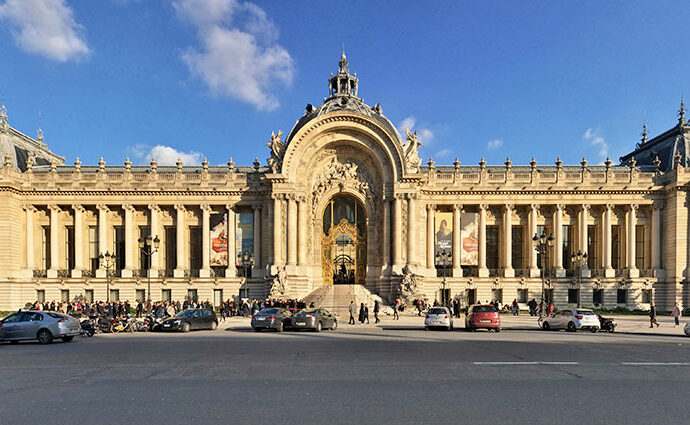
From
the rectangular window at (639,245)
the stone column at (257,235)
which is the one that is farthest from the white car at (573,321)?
the stone column at (257,235)

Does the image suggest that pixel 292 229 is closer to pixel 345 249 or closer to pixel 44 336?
pixel 345 249

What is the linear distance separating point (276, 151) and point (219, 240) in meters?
10.4

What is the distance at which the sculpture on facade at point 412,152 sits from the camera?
43438 millimetres

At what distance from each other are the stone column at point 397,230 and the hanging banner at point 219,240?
16.4 metres

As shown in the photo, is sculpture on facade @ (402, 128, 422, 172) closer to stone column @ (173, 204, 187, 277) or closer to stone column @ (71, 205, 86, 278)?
stone column @ (173, 204, 187, 277)

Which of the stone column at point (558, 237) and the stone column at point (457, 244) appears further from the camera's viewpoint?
the stone column at point (558, 237)

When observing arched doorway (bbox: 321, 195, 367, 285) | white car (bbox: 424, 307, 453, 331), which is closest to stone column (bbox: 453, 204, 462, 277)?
arched doorway (bbox: 321, 195, 367, 285)

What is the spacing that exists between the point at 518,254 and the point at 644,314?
11.9 metres

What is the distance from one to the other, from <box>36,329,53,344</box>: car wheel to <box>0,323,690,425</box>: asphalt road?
1.72 metres

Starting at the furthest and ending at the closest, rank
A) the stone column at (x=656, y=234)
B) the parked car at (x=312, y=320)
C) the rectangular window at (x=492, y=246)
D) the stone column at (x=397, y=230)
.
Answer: the rectangular window at (x=492, y=246)
the stone column at (x=656, y=234)
the stone column at (x=397, y=230)
the parked car at (x=312, y=320)

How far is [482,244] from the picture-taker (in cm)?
4594

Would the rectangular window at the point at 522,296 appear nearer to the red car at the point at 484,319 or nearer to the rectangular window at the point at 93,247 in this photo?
the red car at the point at 484,319

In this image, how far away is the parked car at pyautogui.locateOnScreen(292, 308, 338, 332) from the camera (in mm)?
24875

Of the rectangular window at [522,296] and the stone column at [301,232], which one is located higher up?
the stone column at [301,232]
